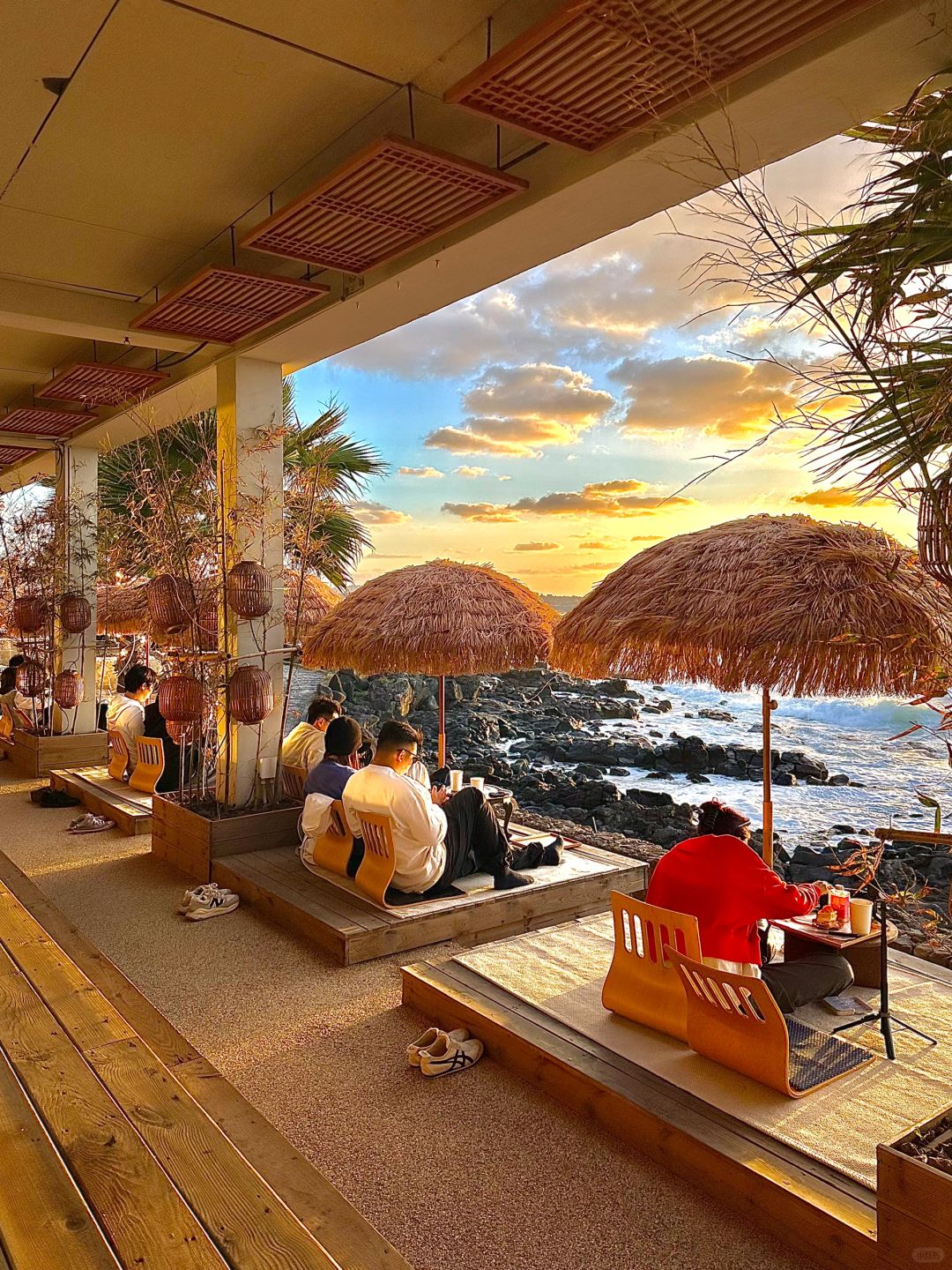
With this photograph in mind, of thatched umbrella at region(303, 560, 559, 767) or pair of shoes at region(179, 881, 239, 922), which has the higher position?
thatched umbrella at region(303, 560, 559, 767)

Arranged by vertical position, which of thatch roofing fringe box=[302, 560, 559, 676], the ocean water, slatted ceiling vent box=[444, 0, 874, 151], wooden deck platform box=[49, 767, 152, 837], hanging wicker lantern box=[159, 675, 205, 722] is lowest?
the ocean water

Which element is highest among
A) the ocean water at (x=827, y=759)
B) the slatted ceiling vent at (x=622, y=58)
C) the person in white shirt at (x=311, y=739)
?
the slatted ceiling vent at (x=622, y=58)

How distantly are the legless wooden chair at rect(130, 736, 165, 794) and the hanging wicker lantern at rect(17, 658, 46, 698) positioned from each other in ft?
8.16

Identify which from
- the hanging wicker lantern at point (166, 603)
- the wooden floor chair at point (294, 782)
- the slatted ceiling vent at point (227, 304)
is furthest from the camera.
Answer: the wooden floor chair at point (294, 782)

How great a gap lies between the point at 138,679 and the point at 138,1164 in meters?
6.89

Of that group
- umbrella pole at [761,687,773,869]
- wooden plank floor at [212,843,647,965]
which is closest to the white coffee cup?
umbrella pole at [761,687,773,869]

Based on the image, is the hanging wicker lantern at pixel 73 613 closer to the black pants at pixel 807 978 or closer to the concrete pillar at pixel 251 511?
the concrete pillar at pixel 251 511

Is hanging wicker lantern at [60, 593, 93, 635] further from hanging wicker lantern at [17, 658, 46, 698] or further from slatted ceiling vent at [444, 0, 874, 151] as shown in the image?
slatted ceiling vent at [444, 0, 874, 151]

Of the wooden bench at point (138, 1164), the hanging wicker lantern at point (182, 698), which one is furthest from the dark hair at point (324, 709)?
the wooden bench at point (138, 1164)

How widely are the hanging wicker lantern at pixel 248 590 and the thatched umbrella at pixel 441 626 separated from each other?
25.4 inches

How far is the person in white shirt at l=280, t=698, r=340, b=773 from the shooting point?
6.38 metres

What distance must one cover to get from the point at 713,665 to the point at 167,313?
384 centimetres

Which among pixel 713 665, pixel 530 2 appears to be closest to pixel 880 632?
pixel 713 665

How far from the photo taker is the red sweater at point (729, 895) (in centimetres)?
323
